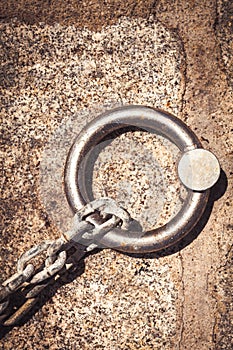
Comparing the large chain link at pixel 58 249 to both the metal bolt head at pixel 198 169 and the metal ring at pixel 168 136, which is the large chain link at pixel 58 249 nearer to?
the metal ring at pixel 168 136

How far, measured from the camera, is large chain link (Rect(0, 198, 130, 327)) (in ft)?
5.34

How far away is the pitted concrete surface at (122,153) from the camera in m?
1.78

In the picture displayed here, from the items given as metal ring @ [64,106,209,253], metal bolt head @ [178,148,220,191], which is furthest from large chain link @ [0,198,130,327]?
metal bolt head @ [178,148,220,191]

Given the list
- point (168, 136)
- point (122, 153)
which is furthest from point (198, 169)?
point (122, 153)

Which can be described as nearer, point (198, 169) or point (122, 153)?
point (198, 169)

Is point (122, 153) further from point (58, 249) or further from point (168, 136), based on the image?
point (58, 249)

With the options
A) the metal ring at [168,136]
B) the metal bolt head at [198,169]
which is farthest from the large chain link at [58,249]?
the metal bolt head at [198,169]

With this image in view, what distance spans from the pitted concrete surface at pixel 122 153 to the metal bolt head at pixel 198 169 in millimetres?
119

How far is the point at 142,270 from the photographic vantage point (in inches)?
70.4

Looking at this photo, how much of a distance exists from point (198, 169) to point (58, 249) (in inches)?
17.3

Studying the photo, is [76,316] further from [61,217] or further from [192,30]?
[192,30]

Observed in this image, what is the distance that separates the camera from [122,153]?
1.80 meters

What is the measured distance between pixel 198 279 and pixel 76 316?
0.37 meters

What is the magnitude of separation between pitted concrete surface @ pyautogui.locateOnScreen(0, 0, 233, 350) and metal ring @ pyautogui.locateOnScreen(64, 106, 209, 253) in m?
0.10
